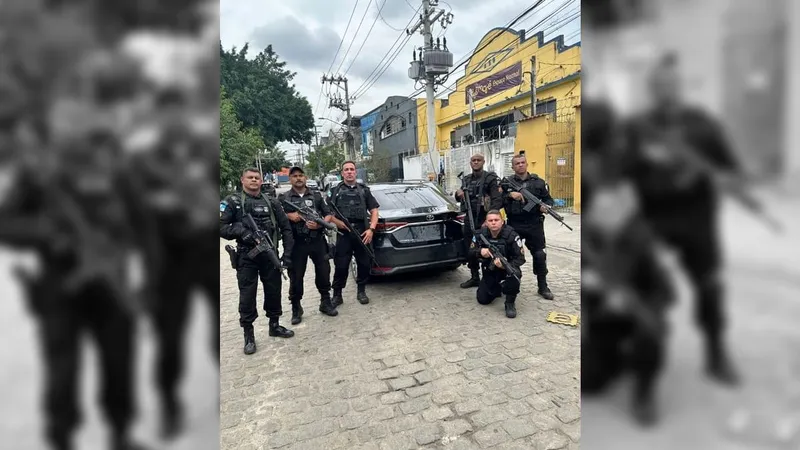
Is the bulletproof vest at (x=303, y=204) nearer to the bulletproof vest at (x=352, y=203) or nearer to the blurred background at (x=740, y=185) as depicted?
the bulletproof vest at (x=352, y=203)

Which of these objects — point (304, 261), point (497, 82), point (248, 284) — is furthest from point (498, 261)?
point (497, 82)

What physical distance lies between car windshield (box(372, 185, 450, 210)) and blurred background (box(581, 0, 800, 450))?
158 inches

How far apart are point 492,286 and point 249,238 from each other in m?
2.47

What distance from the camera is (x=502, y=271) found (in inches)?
163

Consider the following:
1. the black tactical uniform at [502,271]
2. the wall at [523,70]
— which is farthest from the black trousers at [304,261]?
the wall at [523,70]

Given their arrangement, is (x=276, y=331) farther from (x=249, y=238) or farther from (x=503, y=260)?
(x=503, y=260)

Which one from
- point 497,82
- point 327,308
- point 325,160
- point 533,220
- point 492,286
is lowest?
point 327,308

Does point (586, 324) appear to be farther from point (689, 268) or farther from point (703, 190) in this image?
point (703, 190)

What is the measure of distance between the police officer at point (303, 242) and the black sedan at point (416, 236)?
25.9 inches

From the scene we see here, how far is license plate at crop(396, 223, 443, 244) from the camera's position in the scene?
465cm

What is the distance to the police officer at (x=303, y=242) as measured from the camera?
160 inches

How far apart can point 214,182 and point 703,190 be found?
3.46 ft

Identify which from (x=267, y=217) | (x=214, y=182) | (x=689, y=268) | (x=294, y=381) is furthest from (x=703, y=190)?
(x=267, y=217)

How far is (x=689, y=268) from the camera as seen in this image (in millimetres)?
881
